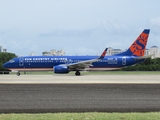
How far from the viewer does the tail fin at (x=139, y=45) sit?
4884 centimetres

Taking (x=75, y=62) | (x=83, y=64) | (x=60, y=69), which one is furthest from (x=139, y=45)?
(x=60, y=69)

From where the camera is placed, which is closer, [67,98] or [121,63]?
[67,98]

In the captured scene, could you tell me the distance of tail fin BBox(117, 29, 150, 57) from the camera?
48.8m

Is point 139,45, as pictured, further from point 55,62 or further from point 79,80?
point 79,80

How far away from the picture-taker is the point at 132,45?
4891 centimetres

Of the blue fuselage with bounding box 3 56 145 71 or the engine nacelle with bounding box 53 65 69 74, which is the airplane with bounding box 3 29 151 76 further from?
the engine nacelle with bounding box 53 65 69 74

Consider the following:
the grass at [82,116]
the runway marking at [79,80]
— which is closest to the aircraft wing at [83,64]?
the runway marking at [79,80]

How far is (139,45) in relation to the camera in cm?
4897

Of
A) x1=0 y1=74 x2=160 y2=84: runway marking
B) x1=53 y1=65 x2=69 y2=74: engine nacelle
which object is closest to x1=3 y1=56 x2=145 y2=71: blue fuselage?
x1=53 y1=65 x2=69 y2=74: engine nacelle

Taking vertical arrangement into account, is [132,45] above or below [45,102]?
above

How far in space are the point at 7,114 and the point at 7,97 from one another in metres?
4.70

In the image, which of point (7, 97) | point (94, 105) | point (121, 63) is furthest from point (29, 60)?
point (94, 105)

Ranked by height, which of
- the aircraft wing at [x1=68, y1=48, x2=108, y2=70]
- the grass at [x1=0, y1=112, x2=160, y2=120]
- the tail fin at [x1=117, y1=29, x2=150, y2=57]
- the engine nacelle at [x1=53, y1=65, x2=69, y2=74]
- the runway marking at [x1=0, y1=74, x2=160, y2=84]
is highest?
the tail fin at [x1=117, y1=29, x2=150, y2=57]

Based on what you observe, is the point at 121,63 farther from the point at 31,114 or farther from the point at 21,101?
the point at 31,114
